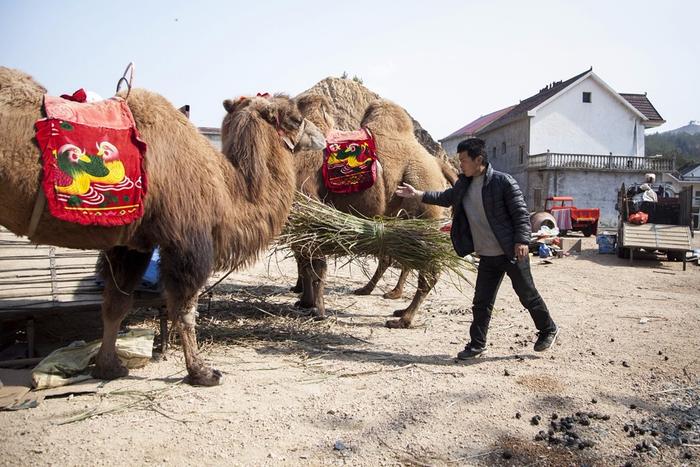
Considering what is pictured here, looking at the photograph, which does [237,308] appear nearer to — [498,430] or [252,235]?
[252,235]

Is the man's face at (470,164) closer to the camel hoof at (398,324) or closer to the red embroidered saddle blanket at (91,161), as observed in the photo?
the camel hoof at (398,324)

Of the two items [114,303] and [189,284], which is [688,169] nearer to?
[189,284]

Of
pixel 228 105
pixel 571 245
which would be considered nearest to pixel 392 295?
pixel 228 105

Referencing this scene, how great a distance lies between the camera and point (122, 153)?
3.63 m

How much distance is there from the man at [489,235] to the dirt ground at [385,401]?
37 cm

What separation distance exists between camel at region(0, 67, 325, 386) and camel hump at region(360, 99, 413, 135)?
8.29 feet

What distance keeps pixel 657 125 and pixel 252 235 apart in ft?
148

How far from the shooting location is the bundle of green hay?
5.86 m

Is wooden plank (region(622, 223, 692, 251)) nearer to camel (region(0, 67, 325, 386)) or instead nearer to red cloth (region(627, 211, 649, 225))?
red cloth (region(627, 211, 649, 225))

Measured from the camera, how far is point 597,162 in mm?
36719

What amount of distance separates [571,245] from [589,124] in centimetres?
2854

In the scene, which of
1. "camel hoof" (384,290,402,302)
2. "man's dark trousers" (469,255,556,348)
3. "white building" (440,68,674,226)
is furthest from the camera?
"white building" (440,68,674,226)

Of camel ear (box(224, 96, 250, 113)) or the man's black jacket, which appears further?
the man's black jacket

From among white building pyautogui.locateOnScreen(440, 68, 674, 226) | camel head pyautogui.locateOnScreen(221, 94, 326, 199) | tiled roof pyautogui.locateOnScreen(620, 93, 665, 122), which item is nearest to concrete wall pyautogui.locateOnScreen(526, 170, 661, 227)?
white building pyautogui.locateOnScreen(440, 68, 674, 226)
